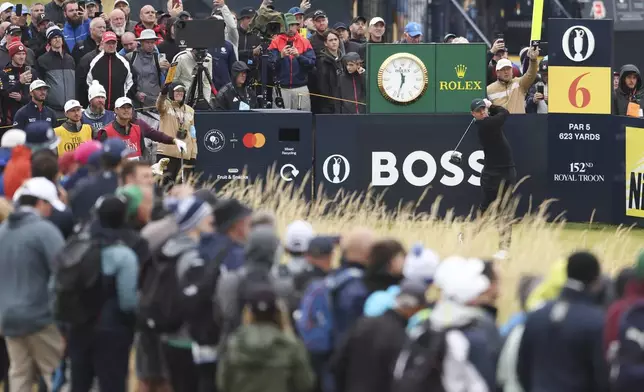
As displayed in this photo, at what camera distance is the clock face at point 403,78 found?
2128cm

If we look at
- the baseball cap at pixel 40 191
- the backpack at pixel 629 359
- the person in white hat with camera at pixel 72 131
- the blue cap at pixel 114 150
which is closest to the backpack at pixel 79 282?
the baseball cap at pixel 40 191

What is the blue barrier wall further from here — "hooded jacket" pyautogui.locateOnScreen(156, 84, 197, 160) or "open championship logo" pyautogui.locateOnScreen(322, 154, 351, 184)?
"hooded jacket" pyautogui.locateOnScreen(156, 84, 197, 160)

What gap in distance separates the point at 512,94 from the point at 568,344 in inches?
526

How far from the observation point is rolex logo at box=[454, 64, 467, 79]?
70.2 ft

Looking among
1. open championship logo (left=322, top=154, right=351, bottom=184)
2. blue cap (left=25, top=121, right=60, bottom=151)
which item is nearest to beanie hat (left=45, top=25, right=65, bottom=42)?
open championship logo (left=322, top=154, right=351, bottom=184)

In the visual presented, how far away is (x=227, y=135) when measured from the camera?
20.7m

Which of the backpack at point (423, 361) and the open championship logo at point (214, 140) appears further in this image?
the open championship logo at point (214, 140)

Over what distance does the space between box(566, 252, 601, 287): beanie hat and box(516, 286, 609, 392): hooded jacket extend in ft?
0.23

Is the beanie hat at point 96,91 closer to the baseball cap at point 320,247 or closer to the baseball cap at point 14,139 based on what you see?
the baseball cap at point 14,139

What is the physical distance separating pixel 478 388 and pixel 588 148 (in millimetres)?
13091

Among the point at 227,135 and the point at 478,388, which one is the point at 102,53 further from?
the point at 478,388

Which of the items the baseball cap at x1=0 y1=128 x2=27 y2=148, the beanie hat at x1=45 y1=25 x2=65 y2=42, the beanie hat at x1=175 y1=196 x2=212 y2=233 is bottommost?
the beanie hat at x1=175 y1=196 x2=212 y2=233

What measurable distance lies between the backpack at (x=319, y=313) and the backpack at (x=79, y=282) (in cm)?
152

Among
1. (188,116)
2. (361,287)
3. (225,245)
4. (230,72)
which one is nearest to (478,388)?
(361,287)
